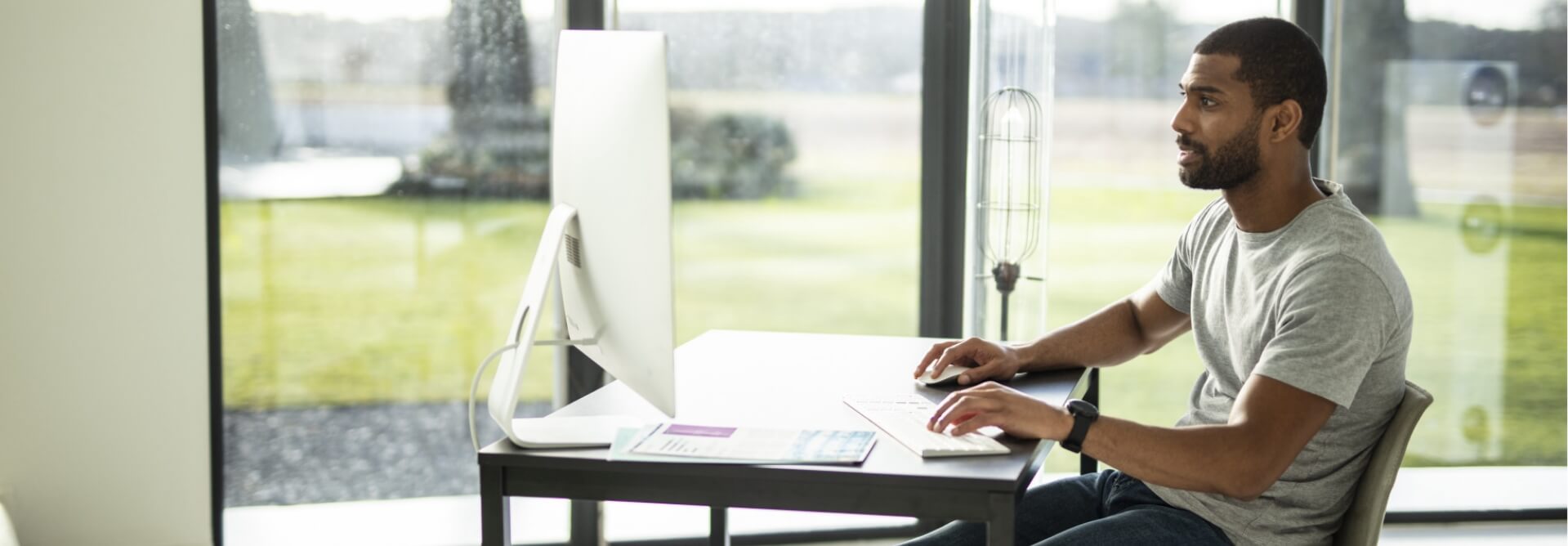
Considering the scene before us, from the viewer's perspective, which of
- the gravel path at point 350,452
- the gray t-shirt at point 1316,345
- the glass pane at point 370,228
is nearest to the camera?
the gray t-shirt at point 1316,345

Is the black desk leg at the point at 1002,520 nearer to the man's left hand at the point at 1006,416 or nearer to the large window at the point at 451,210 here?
the man's left hand at the point at 1006,416

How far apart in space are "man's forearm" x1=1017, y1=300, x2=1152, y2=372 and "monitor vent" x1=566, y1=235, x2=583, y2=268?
0.80 metres

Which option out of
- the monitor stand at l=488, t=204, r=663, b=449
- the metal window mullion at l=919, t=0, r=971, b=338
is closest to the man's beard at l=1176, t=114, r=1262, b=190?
the monitor stand at l=488, t=204, r=663, b=449

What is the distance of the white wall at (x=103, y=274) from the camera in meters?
3.04

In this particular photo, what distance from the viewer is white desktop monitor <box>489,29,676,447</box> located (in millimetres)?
1496

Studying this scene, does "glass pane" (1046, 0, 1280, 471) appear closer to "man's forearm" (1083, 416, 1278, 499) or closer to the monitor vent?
"man's forearm" (1083, 416, 1278, 499)

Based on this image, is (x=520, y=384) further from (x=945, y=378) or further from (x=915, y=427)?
(x=945, y=378)

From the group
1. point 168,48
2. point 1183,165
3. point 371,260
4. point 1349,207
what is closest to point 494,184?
point 371,260

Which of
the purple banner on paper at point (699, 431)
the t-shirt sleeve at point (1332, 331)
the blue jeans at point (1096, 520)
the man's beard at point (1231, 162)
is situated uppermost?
the man's beard at point (1231, 162)

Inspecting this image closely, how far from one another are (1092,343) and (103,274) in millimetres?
2275

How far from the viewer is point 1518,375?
145 inches

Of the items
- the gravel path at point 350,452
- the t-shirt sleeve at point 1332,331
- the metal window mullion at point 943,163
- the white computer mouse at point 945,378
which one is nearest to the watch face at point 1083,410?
the t-shirt sleeve at point 1332,331

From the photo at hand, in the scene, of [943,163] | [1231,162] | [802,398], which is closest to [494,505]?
[802,398]

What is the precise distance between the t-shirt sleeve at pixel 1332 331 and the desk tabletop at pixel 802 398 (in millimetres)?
328
